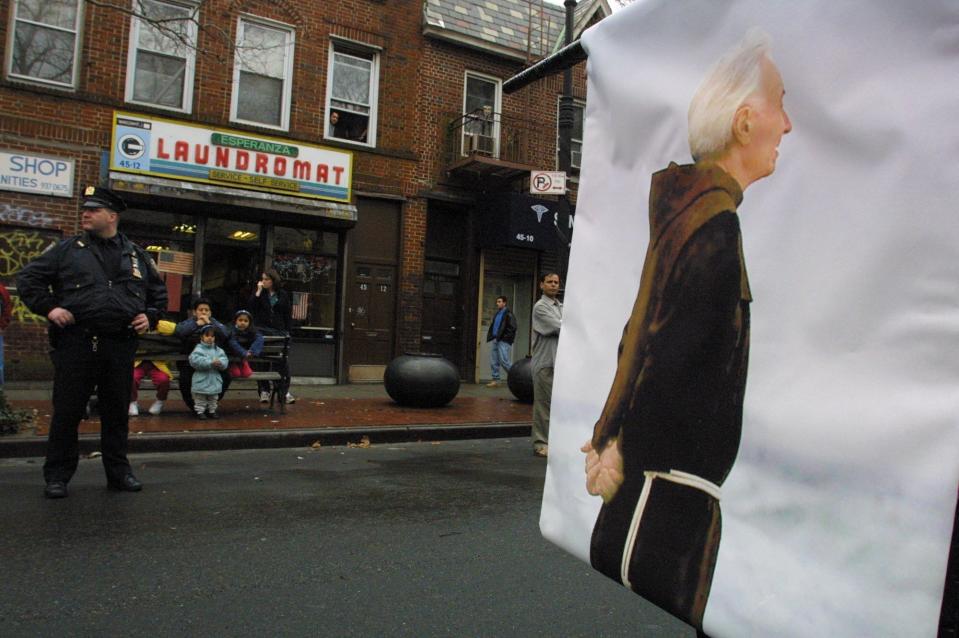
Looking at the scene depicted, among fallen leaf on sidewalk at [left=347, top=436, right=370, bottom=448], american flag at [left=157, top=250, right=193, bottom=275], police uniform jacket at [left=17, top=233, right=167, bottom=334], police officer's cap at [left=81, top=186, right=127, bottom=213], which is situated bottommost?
fallen leaf on sidewalk at [left=347, top=436, right=370, bottom=448]

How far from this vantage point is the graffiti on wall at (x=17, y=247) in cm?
1098

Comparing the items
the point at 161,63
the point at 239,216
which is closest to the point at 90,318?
the point at 239,216

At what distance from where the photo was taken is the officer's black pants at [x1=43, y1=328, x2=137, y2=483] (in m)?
4.77

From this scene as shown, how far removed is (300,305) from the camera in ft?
44.6

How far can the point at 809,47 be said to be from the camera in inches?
37.7

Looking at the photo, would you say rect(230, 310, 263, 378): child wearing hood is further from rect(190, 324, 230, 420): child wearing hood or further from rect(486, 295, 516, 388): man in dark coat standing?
rect(486, 295, 516, 388): man in dark coat standing

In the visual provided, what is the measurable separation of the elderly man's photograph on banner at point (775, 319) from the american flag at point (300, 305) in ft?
41.6

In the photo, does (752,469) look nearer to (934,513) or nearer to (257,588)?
(934,513)

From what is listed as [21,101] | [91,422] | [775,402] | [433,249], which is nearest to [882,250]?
[775,402]

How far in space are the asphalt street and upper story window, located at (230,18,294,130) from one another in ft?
28.1

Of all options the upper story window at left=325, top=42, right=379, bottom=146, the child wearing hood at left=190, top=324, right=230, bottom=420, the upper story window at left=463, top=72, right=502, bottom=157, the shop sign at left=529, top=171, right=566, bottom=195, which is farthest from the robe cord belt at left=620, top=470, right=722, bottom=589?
the upper story window at left=463, top=72, right=502, bottom=157

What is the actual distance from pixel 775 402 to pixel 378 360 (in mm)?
13387

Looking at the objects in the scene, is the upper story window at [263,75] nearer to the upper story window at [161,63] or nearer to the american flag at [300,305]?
the upper story window at [161,63]

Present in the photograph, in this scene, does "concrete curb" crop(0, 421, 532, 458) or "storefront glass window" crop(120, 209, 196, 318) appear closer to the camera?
"concrete curb" crop(0, 421, 532, 458)
